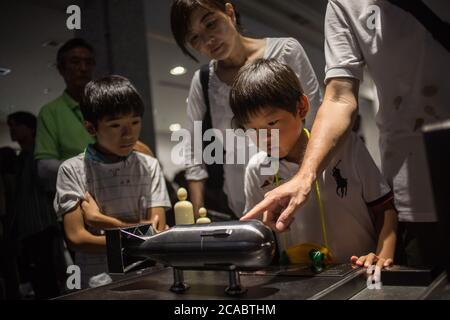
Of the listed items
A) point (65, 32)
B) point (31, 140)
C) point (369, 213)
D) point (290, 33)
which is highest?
point (65, 32)

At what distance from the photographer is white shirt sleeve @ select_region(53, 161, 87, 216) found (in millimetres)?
1308

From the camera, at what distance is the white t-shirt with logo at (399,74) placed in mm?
972

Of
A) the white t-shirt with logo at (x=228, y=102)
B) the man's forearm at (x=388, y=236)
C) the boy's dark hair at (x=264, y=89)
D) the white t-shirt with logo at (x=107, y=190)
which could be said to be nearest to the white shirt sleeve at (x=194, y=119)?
the white t-shirt with logo at (x=228, y=102)

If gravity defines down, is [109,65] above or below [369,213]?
above

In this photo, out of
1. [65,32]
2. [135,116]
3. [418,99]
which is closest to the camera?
[418,99]

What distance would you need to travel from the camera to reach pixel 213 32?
123 cm

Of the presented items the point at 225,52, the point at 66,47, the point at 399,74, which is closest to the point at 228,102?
the point at 225,52

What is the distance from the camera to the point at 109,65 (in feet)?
4.92

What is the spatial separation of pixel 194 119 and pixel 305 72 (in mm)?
358

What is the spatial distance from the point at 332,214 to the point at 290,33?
1.59ft

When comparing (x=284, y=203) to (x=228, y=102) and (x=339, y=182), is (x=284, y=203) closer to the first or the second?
(x=339, y=182)
